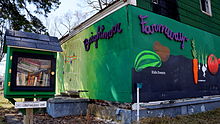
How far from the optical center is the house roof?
312 centimetres

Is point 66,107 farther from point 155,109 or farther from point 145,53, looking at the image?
point 145,53

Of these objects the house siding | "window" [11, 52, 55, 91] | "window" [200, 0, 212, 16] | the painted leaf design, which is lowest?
"window" [11, 52, 55, 91]

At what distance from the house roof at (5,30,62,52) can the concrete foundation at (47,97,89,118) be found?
3.00 meters

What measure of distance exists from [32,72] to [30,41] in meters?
0.60

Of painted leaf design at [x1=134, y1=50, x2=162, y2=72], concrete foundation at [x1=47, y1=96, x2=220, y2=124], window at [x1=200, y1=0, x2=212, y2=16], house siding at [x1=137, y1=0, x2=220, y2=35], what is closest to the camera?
concrete foundation at [x1=47, y1=96, x2=220, y2=124]

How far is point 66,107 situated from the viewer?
6.20 m

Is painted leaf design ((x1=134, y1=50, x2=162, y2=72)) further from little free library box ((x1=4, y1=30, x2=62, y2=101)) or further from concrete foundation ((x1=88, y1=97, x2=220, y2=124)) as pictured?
little free library box ((x1=4, y1=30, x2=62, y2=101))

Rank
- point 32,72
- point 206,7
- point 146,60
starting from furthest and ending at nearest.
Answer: point 206,7 < point 146,60 < point 32,72

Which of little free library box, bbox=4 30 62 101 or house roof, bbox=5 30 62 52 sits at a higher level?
house roof, bbox=5 30 62 52

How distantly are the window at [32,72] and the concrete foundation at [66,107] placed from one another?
108 inches

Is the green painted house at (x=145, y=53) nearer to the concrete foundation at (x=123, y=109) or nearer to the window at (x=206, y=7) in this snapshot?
the concrete foundation at (x=123, y=109)

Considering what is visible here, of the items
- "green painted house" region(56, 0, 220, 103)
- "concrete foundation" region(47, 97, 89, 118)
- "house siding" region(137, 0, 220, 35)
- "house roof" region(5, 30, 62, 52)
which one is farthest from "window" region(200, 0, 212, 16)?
"house roof" region(5, 30, 62, 52)

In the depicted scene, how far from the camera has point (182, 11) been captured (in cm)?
755

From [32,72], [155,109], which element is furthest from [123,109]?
[32,72]
